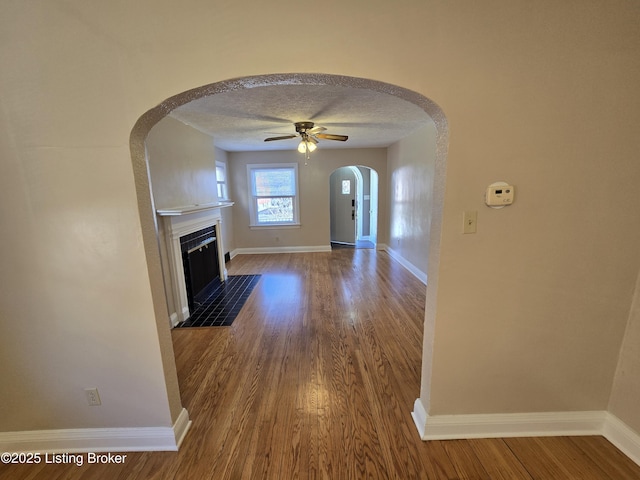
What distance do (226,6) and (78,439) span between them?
2.46 m

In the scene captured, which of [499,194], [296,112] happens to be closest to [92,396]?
[499,194]

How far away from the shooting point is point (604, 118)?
1228 mm

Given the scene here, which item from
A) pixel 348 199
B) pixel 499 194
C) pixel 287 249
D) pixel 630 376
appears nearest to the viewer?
pixel 499 194

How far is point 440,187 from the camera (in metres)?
1.35

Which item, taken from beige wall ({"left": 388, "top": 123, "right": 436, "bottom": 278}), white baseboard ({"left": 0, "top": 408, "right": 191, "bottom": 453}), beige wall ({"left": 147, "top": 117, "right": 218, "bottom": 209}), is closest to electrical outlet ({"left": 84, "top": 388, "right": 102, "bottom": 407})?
white baseboard ({"left": 0, "top": 408, "right": 191, "bottom": 453})

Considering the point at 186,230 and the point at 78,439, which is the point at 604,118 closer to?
the point at 78,439

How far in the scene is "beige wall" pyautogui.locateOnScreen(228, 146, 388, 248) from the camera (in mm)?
5910

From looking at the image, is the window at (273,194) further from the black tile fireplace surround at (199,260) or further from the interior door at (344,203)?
the black tile fireplace surround at (199,260)

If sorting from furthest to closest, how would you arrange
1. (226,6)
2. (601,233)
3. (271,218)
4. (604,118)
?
(271,218), (601,233), (604,118), (226,6)

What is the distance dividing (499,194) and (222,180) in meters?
5.32

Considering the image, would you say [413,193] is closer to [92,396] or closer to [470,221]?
[470,221]

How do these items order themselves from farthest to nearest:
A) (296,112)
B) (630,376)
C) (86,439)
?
(296,112)
(86,439)
(630,376)

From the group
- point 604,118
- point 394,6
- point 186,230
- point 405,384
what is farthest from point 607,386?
point 186,230

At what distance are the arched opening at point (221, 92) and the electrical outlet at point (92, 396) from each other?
0.40 metres
